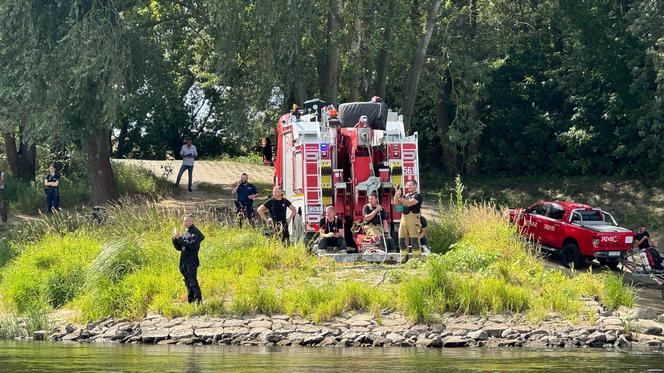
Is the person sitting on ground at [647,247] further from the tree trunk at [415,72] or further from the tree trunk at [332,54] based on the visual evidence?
the tree trunk at [332,54]

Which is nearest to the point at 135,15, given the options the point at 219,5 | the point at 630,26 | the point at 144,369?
the point at 219,5

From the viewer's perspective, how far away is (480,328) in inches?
896

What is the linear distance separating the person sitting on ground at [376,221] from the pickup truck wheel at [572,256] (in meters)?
6.60

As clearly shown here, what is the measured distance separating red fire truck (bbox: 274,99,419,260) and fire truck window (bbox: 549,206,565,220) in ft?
21.5

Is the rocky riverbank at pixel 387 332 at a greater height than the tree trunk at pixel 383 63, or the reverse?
the tree trunk at pixel 383 63

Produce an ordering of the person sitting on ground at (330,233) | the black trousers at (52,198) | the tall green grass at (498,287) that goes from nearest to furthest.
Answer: the tall green grass at (498,287)
the person sitting on ground at (330,233)
the black trousers at (52,198)

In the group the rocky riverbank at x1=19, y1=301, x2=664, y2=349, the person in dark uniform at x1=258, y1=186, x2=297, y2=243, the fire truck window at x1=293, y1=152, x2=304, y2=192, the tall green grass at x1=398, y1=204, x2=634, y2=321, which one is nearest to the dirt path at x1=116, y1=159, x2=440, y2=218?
the fire truck window at x1=293, y1=152, x2=304, y2=192

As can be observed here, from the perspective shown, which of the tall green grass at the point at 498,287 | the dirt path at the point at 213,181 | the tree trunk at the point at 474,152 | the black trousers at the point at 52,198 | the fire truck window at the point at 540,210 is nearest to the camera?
the tall green grass at the point at 498,287

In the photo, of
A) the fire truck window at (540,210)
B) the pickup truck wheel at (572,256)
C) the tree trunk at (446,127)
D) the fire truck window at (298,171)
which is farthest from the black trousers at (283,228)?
the tree trunk at (446,127)

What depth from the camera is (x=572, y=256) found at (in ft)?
109

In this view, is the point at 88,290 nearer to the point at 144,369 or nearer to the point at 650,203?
the point at 144,369

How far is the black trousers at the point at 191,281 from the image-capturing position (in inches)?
941

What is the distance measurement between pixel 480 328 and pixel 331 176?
6647 mm

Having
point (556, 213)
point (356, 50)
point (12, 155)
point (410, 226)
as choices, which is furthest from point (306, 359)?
point (12, 155)
